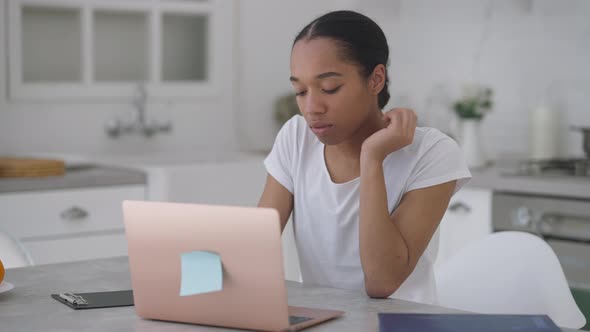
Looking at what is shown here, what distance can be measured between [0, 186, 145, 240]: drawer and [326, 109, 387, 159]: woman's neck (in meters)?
1.59

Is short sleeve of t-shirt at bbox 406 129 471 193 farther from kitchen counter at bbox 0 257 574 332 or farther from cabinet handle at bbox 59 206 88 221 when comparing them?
cabinet handle at bbox 59 206 88 221

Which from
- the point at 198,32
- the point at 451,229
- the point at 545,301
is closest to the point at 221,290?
the point at 545,301

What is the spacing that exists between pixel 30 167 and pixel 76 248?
1.08ft

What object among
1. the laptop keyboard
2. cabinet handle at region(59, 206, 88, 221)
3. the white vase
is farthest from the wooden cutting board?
the laptop keyboard

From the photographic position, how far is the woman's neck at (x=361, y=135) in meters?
2.05

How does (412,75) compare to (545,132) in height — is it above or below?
above

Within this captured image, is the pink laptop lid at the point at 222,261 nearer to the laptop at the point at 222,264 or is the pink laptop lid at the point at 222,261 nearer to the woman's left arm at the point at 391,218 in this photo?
the laptop at the point at 222,264

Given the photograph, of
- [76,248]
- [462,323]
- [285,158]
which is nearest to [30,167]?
[76,248]

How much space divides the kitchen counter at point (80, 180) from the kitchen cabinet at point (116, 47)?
1.34 ft

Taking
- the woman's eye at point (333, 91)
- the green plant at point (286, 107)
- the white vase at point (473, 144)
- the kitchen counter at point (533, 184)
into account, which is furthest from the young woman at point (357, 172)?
the green plant at point (286, 107)

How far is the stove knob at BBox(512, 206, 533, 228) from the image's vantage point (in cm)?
337

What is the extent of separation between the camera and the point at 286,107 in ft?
14.4

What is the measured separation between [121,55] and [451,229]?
1604 mm

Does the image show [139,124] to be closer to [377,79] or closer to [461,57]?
[461,57]
